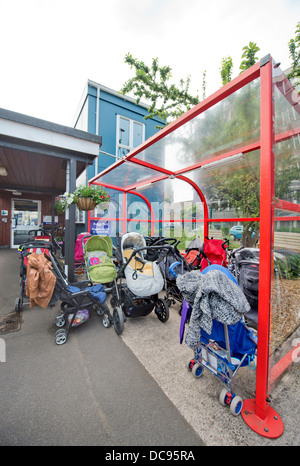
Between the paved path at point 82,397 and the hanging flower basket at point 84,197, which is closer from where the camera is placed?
the paved path at point 82,397

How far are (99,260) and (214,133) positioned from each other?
3.14m

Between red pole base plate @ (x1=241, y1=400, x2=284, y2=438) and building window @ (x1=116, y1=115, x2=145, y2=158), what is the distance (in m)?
8.82

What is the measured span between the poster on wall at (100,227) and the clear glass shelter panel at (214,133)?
3161 mm

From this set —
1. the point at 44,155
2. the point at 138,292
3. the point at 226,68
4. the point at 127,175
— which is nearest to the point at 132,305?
the point at 138,292

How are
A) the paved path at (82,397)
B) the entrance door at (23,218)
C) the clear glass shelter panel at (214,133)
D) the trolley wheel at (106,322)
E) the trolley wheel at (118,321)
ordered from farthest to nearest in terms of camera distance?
the entrance door at (23,218)
the trolley wheel at (106,322)
the trolley wheel at (118,321)
the clear glass shelter panel at (214,133)
the paved path at (82,397)

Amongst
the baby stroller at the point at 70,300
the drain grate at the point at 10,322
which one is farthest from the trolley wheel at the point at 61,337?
the drain grate at the point at 10,322

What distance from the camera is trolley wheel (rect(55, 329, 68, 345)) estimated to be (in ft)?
8.07

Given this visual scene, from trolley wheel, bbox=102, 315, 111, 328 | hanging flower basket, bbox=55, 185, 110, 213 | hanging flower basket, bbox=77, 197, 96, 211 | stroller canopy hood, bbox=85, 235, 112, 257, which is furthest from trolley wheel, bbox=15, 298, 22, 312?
hanging flower basket, bbox=77, 197, 96, 211

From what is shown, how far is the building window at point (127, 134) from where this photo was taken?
27.9ft

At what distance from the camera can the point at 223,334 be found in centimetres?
158

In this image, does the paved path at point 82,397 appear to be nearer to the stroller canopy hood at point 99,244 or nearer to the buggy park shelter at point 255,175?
the buggy park shelter at point 255,175

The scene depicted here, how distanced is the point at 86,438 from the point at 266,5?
24.7ft

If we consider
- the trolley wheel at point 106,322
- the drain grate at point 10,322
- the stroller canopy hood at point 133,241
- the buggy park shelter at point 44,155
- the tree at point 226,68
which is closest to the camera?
the drain grate at point 10,322
